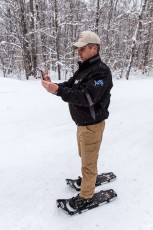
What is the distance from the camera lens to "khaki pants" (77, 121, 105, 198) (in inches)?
120

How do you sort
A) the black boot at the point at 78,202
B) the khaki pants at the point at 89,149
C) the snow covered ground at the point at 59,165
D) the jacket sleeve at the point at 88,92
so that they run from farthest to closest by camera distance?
the black boot at the point at 78,202 < the snow covered ground at the point at 59,165 < the khaki pants at the point at 89,149 < the jacket sleeve at the point at 88,92

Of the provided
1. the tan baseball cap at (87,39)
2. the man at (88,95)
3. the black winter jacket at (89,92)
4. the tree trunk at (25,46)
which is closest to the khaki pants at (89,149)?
the man at (88,95)

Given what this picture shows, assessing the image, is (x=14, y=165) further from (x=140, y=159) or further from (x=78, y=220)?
(x=140, y=159)

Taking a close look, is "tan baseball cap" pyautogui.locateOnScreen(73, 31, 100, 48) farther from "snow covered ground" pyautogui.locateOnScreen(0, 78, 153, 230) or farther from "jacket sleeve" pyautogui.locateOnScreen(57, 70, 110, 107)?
"snow covered ground" pyautogui.locateOnScreen(0, 78, 153, 230)

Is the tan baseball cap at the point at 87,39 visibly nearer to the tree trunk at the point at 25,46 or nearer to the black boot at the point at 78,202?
the black boot at the point at 78,202

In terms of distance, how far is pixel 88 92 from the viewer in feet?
8.84

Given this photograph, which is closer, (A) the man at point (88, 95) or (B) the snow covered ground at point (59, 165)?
(A) the man at point (88, 95)

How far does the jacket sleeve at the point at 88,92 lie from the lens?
2.70 m

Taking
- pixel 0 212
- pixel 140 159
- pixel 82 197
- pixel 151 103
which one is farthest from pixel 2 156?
pixel 151 103

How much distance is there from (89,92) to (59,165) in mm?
2081

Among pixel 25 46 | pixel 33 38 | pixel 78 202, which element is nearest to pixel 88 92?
pixel 78 202

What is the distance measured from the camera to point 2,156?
4.61 m

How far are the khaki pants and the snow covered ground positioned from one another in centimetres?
39

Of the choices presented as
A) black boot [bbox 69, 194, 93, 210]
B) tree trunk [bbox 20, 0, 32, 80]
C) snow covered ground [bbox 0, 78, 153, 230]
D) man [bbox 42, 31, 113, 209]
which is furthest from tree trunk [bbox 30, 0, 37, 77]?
black boot [bbox 69, 194, 93, 210]
